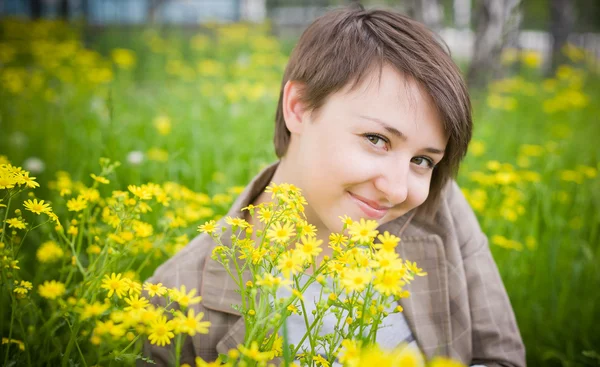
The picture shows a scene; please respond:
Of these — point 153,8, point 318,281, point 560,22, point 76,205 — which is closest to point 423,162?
point 318,281

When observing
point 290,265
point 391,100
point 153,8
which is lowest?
point 290,265

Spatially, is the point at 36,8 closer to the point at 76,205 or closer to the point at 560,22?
the point at 560,22

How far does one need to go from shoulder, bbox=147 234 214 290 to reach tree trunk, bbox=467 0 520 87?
412cm

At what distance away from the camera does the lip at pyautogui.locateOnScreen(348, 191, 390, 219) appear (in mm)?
1175

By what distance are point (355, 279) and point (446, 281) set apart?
0.69 metres

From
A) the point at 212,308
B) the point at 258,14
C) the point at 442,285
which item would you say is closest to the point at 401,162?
the point at 442,285

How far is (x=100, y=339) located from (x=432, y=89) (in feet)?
2.67

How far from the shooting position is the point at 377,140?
1162mm

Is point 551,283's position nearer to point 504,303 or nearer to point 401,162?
point 504,303

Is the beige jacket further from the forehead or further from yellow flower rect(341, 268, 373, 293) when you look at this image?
yellow flower rect(341, 268, 373, 293)

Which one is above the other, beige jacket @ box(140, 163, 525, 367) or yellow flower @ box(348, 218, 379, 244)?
yellow flower @ box(348, 218, 379, 244)

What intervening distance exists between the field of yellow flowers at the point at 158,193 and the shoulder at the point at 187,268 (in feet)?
0.16

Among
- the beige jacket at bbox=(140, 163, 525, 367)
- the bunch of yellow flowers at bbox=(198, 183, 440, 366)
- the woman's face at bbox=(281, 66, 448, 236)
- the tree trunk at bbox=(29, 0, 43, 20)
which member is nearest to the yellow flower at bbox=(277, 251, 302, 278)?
the bunch of yellow flowers at bbox=(198, 183, 440, 366)

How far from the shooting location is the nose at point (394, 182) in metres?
1.13
